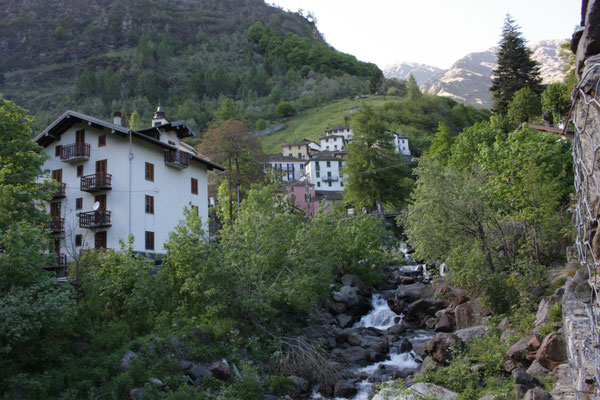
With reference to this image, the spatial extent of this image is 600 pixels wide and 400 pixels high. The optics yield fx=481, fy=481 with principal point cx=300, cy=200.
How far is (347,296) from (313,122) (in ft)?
364

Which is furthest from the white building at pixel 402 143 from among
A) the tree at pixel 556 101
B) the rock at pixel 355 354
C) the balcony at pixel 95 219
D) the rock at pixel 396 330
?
the rock at pixel 355 354

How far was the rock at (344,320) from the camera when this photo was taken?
2850cm

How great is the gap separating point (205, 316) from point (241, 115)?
402ft

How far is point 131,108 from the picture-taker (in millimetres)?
144250

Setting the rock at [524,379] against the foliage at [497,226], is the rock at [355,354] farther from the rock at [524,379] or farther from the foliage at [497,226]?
the rock at [524,379]

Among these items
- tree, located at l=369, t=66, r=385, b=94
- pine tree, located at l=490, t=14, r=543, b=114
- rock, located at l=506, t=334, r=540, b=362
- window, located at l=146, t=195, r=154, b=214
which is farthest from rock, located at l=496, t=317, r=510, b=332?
tree, located at l=369, t=66, r=385, b=94

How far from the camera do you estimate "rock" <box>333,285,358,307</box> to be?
31656mm

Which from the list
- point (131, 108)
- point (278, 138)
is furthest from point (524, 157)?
point (131, 108)

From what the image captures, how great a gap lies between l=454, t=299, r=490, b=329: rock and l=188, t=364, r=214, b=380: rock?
41.3ft

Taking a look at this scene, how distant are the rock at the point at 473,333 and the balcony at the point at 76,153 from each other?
92.1 ft

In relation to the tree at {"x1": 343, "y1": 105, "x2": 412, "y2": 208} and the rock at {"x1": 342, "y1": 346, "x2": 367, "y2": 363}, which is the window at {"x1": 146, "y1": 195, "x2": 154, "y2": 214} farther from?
the tree at {"x1": 343, "y1": 105, "x2": 412, "y2": 208}

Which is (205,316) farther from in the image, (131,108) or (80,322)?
(131,108)

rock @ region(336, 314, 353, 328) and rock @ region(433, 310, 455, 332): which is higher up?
rock @ region(433, 310, 455, 332)

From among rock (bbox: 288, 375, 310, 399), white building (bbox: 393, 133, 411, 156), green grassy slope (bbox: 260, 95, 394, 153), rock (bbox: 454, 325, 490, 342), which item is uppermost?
green grassy slope (bbox: 260, 95, 394, 153)
